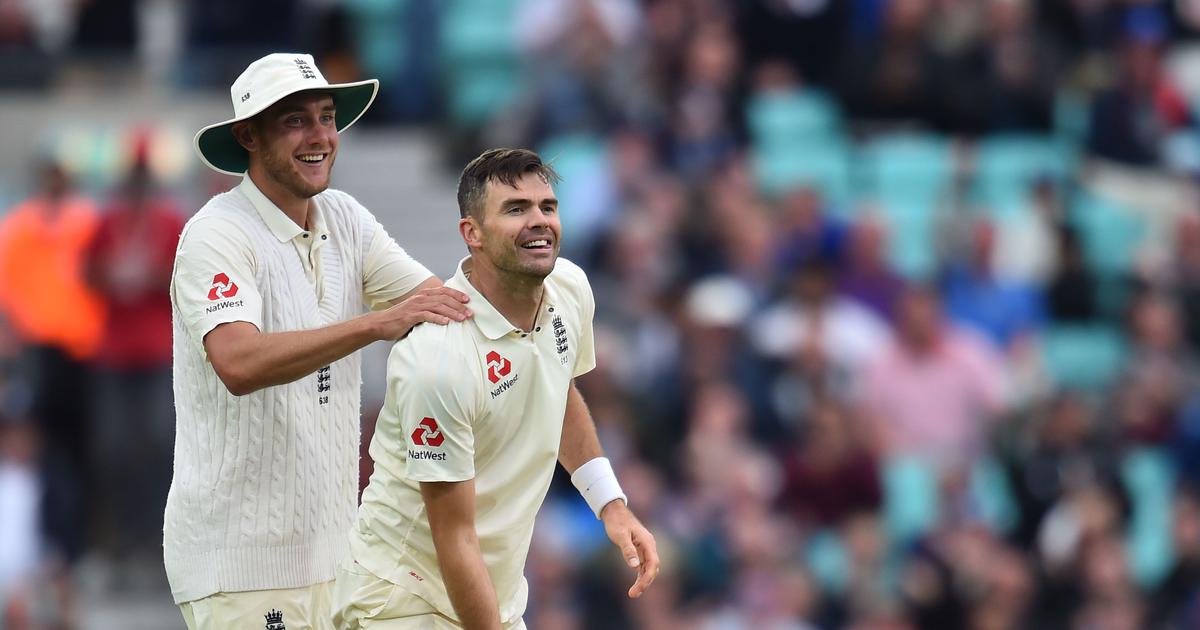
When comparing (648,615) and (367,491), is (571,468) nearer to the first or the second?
(367,491)

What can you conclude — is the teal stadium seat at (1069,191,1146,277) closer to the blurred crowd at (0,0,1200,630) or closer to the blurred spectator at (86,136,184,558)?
the blurred crowd at (0,0,1200,630)

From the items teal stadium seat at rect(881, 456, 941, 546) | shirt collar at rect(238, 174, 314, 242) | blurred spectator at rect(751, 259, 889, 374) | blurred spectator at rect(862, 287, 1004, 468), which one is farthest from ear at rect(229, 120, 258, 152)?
blurred spectator at rect(862, 287, 1004, 468)

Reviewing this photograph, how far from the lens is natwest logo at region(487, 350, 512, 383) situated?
5.61m

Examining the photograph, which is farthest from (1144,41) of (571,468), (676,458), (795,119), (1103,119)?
(571,468)

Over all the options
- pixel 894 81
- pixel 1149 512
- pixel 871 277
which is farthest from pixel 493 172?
pixel 894 81

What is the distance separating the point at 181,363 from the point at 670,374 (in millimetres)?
6281

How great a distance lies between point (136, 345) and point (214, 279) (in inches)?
238

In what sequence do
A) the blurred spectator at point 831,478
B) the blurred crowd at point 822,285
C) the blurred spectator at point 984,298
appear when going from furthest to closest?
the blurred spectator at point 984,298, the blurred spectator at point 831,478, the blurred crowd at point 822,285

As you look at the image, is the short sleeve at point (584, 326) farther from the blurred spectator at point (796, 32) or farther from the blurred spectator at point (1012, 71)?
the blurred spectator at point (1012, 71)

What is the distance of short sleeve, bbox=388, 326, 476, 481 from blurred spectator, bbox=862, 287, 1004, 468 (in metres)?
6.96

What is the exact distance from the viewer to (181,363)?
587cm

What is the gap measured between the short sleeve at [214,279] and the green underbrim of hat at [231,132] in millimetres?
300

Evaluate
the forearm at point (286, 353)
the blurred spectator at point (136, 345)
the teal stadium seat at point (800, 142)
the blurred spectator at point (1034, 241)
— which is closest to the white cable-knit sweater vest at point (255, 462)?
the forearm at point (286, 353)

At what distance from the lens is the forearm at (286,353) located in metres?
5.46
